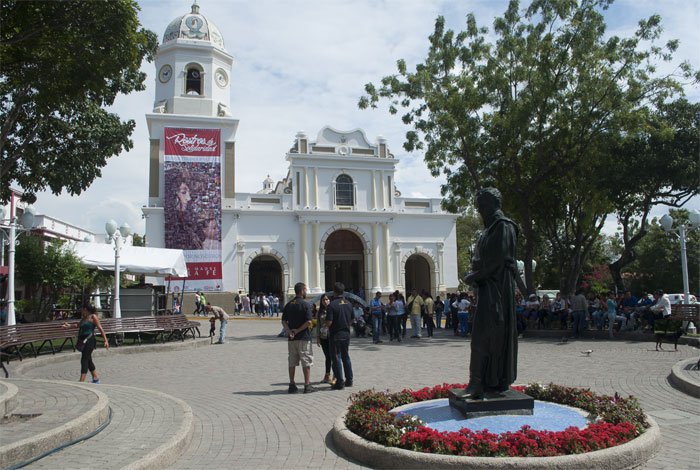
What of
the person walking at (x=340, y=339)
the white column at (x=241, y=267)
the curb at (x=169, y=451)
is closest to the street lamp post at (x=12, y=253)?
the person walking at (x=340, y=339)

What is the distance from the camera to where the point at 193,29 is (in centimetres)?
3306

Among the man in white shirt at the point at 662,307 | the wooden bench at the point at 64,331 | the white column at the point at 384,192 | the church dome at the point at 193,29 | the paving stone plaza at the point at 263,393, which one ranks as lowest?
the paving stone plaza at the point at 263,393

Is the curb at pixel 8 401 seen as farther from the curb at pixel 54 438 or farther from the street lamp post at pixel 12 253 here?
the street lamp post at pixel 12 253

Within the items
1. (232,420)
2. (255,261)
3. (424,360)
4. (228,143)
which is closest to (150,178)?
(228,143)

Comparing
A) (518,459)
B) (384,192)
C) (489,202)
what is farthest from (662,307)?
(384,192)

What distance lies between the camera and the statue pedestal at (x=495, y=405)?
5.48 m

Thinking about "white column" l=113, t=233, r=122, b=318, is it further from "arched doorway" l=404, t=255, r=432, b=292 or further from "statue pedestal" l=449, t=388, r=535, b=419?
"arched doorway" l=404, t=255, r=432, b=292

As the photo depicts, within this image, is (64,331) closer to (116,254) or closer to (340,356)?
(116,254)

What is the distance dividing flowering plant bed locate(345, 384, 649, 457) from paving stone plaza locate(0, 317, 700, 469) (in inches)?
13.2

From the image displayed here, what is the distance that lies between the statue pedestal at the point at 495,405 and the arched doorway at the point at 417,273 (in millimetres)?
31061

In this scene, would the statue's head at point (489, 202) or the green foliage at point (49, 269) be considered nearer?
the statue's head at point (489, 202)

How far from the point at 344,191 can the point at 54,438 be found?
1216 inches

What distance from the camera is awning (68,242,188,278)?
16.1m

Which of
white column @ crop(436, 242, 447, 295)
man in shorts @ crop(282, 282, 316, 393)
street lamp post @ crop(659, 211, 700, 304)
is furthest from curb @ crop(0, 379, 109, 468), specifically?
white column @ crop(436, 242, 447, 295)
